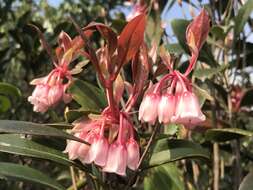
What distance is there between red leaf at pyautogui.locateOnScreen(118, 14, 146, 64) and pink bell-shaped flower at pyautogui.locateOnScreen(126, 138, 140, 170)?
0.47 ft

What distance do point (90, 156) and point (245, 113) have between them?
3.66ft

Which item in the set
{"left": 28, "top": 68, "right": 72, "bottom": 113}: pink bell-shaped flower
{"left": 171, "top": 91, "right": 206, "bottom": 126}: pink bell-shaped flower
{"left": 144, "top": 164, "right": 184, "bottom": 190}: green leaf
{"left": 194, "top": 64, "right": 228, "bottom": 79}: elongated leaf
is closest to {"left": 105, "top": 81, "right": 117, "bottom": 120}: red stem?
{"left": 171, "top": 91, "right": 206, "bottom": 126}: pink bell-shaped flower

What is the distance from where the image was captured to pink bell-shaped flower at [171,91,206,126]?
90 cm


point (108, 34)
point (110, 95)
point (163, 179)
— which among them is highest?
point (108, 34)

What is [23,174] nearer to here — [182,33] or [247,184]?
[247,184]

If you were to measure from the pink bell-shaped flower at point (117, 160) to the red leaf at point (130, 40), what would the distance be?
0.15 metres

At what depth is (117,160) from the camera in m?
0.90

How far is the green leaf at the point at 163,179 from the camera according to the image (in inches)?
47.9

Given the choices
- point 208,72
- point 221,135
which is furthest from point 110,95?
point 208,72

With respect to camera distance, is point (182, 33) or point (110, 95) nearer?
point (110, 95)

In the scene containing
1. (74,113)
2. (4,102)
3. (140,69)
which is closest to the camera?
(140,69)

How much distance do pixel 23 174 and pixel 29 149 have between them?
48 mm

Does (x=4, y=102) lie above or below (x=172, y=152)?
above

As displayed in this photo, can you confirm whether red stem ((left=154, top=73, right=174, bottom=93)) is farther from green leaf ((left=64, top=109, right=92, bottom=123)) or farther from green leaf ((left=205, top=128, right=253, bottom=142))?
green leaf ((left=205, top=128, right=253, bottom=142))
